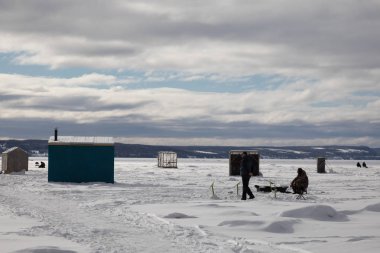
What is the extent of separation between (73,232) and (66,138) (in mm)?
24770

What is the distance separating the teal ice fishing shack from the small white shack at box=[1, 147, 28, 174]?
12403 mm

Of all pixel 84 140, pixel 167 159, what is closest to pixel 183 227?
pixel 84 140

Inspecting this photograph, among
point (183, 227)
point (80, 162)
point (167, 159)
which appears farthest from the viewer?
point (167, 159)

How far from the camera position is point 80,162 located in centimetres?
3509

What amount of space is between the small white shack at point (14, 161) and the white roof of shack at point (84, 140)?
34.9 ft

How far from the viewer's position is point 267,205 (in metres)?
18.9

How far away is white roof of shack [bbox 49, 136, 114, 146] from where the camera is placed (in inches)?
1391

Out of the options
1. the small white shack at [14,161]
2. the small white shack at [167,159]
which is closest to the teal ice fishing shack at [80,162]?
the small white shack at [14,161]

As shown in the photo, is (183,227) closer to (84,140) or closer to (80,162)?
(80,162)

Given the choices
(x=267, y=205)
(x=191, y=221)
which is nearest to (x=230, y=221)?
(x=191, y=221)

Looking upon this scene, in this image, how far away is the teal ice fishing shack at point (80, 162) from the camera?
35.0 meters

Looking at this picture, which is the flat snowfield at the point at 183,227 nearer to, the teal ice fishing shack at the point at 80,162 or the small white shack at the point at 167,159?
the teal ice fishing shack at the point at 80,162

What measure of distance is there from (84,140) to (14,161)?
13.4 m

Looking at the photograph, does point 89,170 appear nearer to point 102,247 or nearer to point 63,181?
point 63,181
